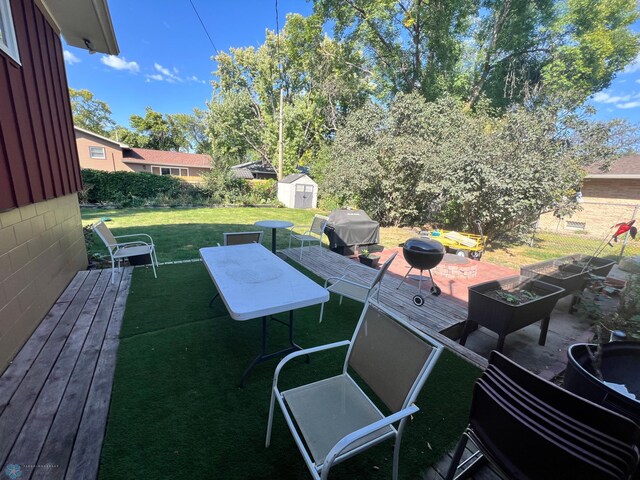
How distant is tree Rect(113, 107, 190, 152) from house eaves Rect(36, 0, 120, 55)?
30.1 meters

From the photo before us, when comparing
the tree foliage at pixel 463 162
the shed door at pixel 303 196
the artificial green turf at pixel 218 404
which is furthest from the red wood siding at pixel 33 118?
the shed door at pixel 303 196

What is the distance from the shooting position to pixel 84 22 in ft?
13.3

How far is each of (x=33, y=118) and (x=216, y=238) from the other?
4.39 meters

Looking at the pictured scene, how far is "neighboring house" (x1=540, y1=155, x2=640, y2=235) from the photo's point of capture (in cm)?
941

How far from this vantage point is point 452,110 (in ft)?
30.7

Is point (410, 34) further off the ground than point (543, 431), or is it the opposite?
point (410, 34)

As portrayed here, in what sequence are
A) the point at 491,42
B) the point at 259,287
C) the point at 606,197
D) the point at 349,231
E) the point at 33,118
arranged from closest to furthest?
the point at 259,287, the point at 33,118, the point at 349,231, the point at 606,197, the point at 491,42

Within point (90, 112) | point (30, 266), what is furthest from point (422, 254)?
point (90, 112)

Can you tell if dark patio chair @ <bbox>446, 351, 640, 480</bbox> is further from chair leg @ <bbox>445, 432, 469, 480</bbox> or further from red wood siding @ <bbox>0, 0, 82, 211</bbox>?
red wood siding @ <bbox>0, 0, 82, 211</bbox>

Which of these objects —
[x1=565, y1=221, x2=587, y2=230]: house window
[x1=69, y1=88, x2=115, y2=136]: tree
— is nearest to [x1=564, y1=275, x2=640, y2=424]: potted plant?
[x1=565, y1=221, x2=587, y2=230]: house window

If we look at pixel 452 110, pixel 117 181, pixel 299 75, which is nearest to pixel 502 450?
pixel 452 110

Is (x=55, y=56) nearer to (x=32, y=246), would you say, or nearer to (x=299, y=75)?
(x=32, y=246)

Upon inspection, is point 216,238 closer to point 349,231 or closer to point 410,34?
point 349,231

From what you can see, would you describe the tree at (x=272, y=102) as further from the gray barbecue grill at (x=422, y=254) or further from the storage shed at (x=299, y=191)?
the gray barbecue grill at (x=422, y=254)
